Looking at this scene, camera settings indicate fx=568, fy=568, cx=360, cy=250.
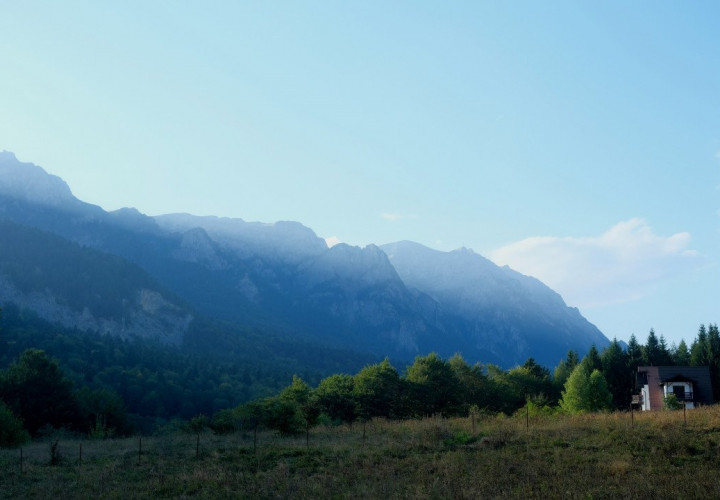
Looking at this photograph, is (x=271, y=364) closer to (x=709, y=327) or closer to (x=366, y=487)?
(x=709, y=327)

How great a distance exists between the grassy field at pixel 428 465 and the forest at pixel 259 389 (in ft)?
21.3

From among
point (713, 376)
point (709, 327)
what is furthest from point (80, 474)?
point (709, 327)

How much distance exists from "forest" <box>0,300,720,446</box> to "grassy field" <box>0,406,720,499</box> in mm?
6493

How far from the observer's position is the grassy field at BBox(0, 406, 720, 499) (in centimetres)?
1906

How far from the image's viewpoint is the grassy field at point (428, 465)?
19062 mm

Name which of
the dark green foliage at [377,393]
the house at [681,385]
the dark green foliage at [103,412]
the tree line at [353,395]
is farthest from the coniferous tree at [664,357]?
the dark green foliage at [103,412]

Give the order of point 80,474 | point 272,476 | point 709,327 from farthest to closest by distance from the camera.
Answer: point 709,327
point 80,474
point 272,476

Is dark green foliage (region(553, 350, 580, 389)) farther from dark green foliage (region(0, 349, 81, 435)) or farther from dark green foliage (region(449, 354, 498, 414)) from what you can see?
dark green foliage (region(0, 349, 81, 435))

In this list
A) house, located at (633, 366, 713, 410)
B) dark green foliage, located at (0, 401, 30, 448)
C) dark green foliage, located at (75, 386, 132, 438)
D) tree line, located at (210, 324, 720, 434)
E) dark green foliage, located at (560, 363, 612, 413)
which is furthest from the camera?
house, located at (633, 366, 713, 410)

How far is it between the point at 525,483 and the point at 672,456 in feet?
24.3

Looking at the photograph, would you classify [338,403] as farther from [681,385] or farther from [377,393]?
[681,385]

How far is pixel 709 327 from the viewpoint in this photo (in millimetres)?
104438

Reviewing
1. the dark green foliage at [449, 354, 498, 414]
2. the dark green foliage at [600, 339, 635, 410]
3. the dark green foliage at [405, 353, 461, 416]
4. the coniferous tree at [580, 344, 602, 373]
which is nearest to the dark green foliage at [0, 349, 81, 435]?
the dark green foliage at [405, 353, 461, 416]

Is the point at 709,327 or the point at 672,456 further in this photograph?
the point at 709,327
